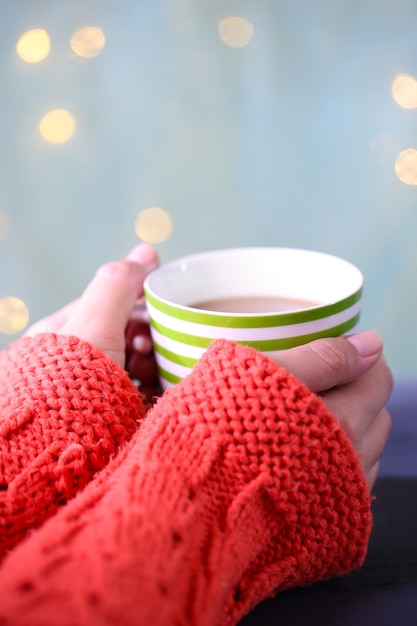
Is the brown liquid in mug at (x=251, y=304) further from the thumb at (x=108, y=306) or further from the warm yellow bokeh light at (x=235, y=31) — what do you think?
the warm yellow bokeh light at (x=235, y=31)

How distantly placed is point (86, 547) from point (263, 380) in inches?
6.6

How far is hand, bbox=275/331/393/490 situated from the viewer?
52 cm

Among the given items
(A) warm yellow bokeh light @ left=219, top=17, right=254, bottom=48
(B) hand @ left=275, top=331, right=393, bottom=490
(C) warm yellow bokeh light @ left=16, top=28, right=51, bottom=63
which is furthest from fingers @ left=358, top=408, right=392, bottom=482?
(C) warm yellow bokeh light @ left=16, top=28, right=51, bottom=63

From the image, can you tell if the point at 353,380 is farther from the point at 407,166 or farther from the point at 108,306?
the point at 407,166

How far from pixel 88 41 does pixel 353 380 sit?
2.57 ft

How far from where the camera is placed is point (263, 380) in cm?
46

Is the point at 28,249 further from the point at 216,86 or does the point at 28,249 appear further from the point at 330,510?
the point at 330,510

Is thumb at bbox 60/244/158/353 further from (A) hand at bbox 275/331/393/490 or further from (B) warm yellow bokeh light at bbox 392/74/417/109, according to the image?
(B) warm yellow bokeh light at bbox 392/74/417/109

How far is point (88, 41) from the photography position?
42.9 inches

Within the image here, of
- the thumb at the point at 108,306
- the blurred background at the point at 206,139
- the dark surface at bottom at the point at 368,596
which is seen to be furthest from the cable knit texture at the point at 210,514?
the blurred background at the point at 206,139

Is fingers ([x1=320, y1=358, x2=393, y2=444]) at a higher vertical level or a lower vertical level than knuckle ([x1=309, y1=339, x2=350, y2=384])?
lower

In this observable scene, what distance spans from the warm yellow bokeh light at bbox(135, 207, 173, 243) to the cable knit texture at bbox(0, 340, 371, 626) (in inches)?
28.7

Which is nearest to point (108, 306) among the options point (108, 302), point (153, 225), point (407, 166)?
point (108, 302)

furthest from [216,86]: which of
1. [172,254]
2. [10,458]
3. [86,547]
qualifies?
[86,547]
